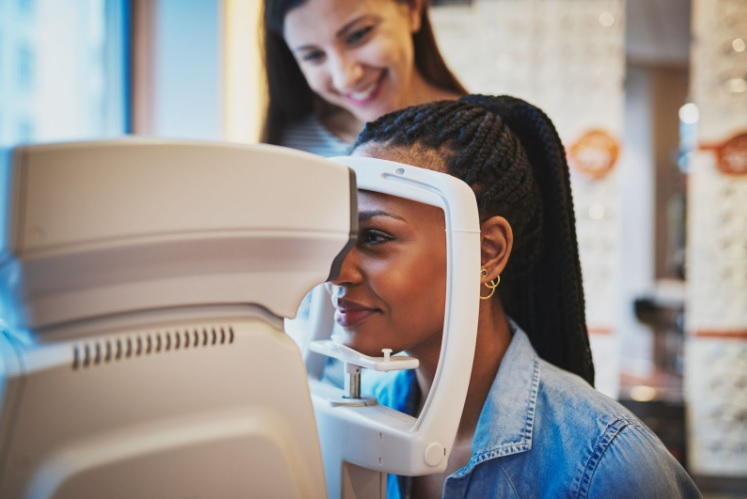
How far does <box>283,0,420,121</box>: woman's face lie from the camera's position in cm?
153

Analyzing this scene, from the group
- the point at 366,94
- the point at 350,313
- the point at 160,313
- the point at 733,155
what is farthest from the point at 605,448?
the point at 733,155

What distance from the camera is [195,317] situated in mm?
589

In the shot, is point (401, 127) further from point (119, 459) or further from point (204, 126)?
point (204, 126)

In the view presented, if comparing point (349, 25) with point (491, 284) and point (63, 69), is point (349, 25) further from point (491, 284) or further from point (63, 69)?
point (63, 69)

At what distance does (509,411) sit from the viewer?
0.97m

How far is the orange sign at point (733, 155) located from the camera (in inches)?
126

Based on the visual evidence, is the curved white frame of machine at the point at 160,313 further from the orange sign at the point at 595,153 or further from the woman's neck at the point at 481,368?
the orange sign at the point at 595,153

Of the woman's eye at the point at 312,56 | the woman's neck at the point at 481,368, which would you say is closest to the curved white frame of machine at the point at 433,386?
the woman's neck at the point at 481,368

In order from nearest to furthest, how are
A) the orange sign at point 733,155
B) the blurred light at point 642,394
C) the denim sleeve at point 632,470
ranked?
the denim sleeve at point 632,470 → the orange sign at point 733,155 → the blurred light at point 642,394

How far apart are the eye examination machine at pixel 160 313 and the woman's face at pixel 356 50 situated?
3.16 feet

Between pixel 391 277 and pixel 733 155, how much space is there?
289 cm

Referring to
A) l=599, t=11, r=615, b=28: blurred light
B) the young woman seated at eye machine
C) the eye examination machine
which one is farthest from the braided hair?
l=599, t=11, r=615, b=28: blurred light

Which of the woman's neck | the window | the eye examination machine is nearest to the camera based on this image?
the eye examination machine

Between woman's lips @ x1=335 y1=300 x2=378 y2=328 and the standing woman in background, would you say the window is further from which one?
woman's lips @ x1=335 y1=300 x2=378 y2=328
